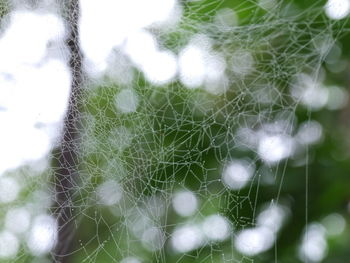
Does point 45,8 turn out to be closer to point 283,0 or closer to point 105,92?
point 105,92

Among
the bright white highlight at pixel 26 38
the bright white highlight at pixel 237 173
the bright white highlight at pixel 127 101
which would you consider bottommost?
the bright white highlight at pixel 237 173

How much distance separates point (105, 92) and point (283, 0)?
0.24 meters

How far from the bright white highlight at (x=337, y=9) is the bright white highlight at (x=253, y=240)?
25 cm

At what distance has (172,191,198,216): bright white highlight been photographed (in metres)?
0.42

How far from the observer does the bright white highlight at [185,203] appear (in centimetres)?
42

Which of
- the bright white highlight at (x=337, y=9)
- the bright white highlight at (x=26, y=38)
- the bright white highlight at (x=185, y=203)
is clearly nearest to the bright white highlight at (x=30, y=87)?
the bright white highlight at (x=26, y=38)

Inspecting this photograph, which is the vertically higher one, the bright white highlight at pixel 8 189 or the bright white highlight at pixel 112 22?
the bright white highlight at pixel 112 22

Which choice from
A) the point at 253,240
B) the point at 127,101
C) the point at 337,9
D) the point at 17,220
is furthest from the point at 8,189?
the point at 337,9

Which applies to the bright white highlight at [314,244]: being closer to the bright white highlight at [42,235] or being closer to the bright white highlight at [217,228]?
the bright white highlight at [217,228]

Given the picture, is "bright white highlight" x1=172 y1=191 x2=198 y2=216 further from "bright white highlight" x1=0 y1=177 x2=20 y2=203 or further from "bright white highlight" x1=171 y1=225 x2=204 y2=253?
"bright white highlight" x1=0 y1=177 x2=20 y2=203

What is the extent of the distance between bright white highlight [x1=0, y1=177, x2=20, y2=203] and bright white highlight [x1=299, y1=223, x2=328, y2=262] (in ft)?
1.10

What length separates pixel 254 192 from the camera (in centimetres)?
43

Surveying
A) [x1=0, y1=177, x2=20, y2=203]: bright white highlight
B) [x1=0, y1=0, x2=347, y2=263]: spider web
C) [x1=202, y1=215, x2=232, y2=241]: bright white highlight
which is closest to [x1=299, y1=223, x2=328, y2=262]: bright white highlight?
[x1=0, y1=0, x2=347, y2=263]: spider web

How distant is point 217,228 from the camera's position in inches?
16.7
